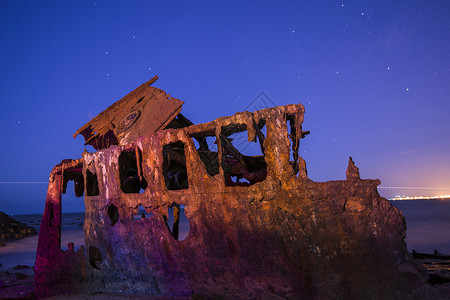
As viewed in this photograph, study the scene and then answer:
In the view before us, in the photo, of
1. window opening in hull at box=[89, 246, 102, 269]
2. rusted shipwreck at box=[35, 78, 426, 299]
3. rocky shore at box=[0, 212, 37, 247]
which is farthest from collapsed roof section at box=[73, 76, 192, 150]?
rocky shore at box=[0, 212, 37, 247]

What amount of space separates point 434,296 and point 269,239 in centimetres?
199

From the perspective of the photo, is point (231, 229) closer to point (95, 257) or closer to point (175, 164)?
point (175, 164)

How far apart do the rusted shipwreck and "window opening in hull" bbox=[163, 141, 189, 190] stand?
0.04 meters

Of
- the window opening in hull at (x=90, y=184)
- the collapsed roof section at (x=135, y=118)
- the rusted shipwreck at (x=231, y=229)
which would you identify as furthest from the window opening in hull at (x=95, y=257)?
the collapsed roof section at (x=135, y=118)

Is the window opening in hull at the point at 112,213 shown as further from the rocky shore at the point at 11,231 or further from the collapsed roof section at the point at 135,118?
the rocky shore at the point at 11,231

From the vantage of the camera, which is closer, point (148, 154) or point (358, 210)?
point (358, 210)

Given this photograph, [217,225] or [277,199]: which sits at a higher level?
[277,199]

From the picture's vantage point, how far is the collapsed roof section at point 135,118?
19.1 feet

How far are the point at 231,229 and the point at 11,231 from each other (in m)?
24.3

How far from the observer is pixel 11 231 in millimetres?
21812

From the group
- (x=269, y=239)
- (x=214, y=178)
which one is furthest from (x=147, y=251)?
(x=269, y=239)

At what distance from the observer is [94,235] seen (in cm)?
589

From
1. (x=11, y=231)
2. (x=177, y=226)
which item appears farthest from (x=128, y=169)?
(x=11, y=231)

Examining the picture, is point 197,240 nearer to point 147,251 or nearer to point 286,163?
point 147,251
